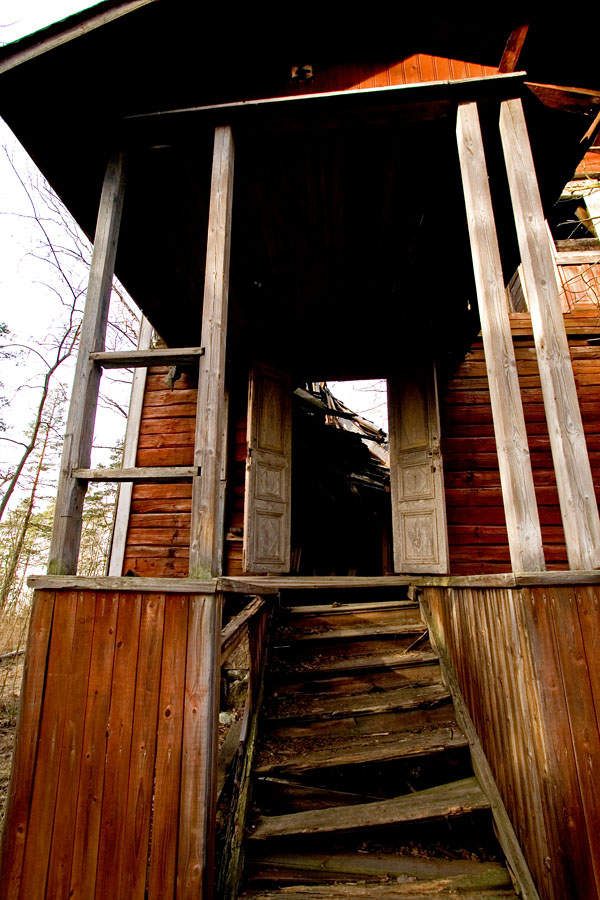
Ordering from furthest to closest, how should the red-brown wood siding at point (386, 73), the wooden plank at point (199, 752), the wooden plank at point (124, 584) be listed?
the red-brown wood siding at point (386, 73) < the wooden plank at point (124, 584) < the wooden plank at point (199, 752)

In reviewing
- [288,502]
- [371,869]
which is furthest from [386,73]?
[371,869]

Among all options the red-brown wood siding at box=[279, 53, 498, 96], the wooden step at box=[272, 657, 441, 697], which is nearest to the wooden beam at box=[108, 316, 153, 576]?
the wooden step at box=[272, 657, 441, 697]

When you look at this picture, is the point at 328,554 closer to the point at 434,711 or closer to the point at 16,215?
the point at 434,711

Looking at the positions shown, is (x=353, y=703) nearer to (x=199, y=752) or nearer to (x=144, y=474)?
(x=199, y=752)

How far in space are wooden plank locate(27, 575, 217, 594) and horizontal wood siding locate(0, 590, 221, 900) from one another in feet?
0.12

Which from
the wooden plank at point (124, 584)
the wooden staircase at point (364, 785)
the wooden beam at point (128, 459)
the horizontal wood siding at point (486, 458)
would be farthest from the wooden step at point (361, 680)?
the wooden beam at point (128, 459)

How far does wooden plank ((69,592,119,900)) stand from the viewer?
1.80m

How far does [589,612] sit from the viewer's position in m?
2.04

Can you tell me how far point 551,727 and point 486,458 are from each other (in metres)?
4.06

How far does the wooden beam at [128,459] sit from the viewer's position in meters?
5.59

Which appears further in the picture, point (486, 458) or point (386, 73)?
point (486, 458)

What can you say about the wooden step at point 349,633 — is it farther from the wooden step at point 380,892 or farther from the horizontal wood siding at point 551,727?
the wooden step at point 380,892

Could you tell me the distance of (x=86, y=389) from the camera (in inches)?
104

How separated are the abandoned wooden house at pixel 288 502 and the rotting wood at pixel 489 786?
0.05ft
